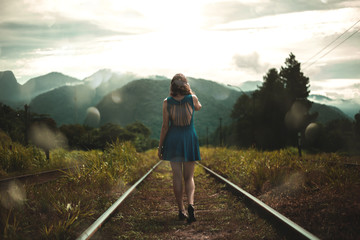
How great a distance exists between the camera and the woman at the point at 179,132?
4141mm

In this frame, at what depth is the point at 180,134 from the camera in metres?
4.21

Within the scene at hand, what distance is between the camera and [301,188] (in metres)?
4.97

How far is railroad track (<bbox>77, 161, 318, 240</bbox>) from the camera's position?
3485mm

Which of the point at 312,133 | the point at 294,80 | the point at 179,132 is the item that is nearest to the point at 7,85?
the point at 179,132

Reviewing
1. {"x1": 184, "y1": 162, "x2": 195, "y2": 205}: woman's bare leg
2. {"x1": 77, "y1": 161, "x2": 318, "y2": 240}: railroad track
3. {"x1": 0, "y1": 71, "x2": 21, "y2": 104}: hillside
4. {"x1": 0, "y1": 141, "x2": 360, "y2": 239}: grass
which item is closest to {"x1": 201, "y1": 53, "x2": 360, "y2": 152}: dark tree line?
{"x1": 0, "y1": 71, "x2": 21, "y2": 104}: hillside

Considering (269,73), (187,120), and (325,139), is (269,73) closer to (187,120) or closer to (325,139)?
(325,139)

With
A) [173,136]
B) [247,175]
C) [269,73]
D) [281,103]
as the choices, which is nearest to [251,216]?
[173,136]

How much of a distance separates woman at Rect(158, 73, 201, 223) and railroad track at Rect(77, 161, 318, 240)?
0.40 metres

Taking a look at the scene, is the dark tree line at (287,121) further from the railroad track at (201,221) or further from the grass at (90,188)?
the railroad track at (201,221)

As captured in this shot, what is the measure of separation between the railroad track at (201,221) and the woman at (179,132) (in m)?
0.40

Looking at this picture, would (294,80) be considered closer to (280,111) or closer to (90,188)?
(280,111)

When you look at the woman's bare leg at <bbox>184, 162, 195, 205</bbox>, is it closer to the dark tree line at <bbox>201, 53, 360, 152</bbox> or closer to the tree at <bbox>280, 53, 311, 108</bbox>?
the dark tree line at <bbox>201, 53, 360, 152</bbox>

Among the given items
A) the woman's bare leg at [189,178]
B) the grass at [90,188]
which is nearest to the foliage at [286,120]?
the grass at [90,188]

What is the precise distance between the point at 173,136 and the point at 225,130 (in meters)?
122
